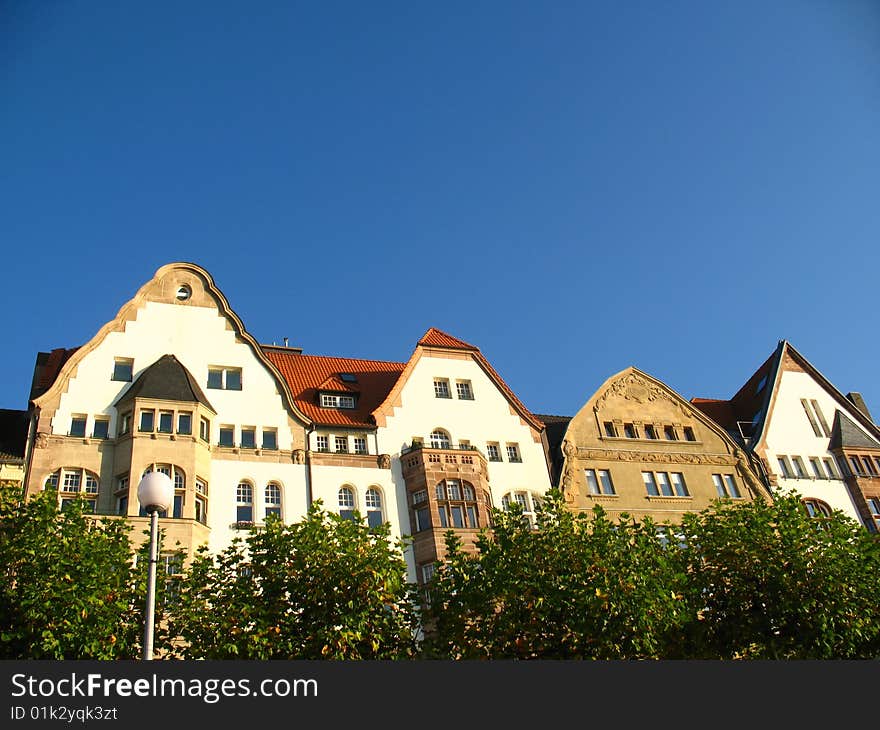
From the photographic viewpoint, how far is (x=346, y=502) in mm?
38000

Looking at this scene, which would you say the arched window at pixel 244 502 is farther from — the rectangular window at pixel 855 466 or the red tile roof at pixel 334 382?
the rectangular window at pixel 855 466

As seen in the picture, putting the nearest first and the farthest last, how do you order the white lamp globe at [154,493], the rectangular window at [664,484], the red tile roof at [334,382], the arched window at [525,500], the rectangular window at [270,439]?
the white lamp globe at [154,493] → the rectangular window at [270,439] → the arched window at [525,500] → the red tile roof at [334,382] → the rectangular window at [664,484]

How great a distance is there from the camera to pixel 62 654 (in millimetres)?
23688

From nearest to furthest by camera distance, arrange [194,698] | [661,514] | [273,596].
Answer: [194,698] < [273,596] < [661,514]

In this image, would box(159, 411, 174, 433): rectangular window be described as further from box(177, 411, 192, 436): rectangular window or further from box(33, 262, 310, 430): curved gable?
box(33, 262, 310, 430): curved gable

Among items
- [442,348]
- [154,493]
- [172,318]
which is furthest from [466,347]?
[154,493]

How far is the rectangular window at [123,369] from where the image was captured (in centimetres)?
3784

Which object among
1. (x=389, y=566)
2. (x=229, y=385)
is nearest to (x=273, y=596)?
(x=389, y=566)

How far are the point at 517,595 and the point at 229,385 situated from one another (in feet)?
60.7

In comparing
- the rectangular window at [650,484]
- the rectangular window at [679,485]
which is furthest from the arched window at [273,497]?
the rectangular window at [679,485]

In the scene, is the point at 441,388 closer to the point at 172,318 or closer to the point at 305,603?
the point at 172,318

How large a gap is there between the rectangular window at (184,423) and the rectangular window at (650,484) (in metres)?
21.8

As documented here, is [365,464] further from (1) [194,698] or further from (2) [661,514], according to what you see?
(1) [194,698]

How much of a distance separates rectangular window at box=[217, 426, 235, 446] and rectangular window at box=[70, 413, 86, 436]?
5.45m
